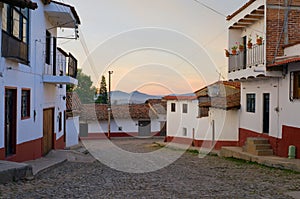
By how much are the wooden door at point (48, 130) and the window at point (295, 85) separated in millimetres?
10585

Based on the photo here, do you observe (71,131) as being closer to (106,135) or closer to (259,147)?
(106,135)

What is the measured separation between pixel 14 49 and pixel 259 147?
11097 millimetres

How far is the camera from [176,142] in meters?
31.8

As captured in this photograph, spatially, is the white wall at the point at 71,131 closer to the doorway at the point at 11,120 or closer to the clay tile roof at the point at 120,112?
the clay tile roof at the point at 120,112

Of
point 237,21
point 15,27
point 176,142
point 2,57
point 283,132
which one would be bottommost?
point 176,142

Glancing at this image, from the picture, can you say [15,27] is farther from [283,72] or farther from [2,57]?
[283,72]

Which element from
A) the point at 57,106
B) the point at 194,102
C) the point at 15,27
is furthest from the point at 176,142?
the point at 15,27

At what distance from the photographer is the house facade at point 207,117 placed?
74.0 feet

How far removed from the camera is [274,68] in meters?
14.9

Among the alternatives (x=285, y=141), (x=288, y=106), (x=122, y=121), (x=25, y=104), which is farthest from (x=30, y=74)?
(x=122, y=121)

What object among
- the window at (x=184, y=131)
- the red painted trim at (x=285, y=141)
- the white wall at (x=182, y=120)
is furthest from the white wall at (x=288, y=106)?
the window at (x=184, y=131)

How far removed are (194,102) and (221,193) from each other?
21.0 metres

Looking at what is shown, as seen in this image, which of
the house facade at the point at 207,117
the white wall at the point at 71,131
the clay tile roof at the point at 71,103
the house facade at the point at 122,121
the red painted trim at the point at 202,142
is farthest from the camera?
the house facade at the point at 122,121

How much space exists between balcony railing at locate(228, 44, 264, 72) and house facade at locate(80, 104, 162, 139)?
24.3 metres
